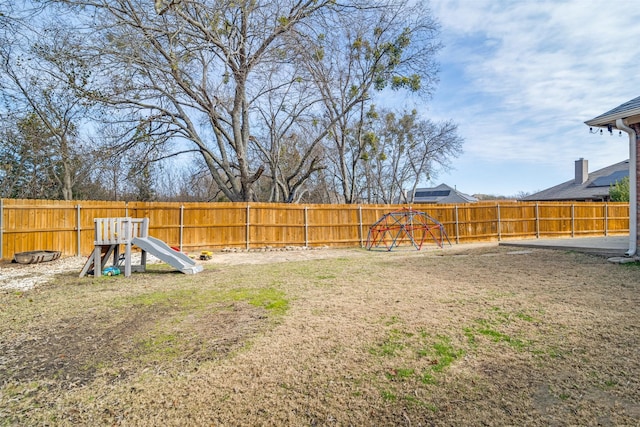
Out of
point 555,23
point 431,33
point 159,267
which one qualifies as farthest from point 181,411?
point 431,33

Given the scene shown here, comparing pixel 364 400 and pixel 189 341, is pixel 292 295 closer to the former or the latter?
pixel 189 341

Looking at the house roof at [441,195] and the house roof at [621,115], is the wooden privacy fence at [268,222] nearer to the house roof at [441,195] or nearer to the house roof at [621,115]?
the house roof at [621,115]

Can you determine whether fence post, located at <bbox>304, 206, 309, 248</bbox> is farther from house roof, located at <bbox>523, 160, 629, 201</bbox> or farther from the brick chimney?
the brick chimney

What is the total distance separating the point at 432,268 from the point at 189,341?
205 inches

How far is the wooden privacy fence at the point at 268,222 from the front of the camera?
346 inches

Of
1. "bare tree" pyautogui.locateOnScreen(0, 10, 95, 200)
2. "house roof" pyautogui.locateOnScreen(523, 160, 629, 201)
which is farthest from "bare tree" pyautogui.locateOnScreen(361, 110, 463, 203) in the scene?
"bare tree" pyautogui.locateOnScreen(0, 10, 95, 200)

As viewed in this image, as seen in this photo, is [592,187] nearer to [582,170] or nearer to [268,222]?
[582,170]

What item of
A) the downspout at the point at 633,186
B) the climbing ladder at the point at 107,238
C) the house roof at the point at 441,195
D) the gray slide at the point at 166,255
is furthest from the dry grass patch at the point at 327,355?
the house roof at the point at 441,195

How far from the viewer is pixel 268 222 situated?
476 inches

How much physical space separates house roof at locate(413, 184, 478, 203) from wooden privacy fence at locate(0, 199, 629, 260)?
73.3 feet

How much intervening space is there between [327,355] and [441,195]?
4159 centimetres

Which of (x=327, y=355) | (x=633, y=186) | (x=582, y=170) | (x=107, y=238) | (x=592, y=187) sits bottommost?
(x=327, y=355)

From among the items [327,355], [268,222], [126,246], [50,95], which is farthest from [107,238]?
[50,95]

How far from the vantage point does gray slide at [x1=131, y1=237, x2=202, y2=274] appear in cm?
652
